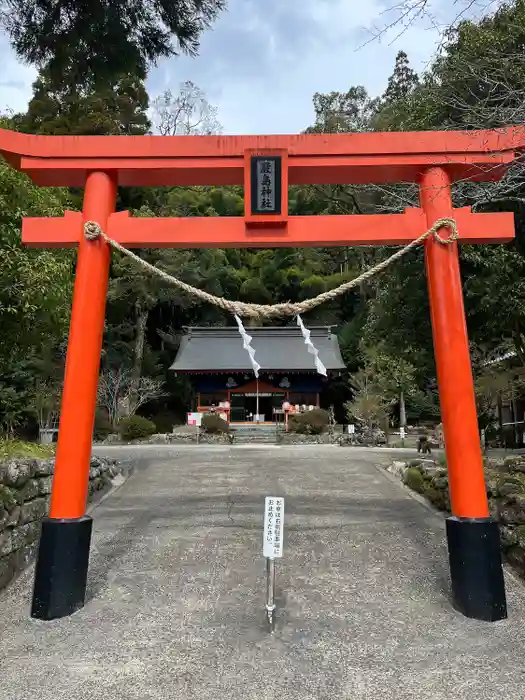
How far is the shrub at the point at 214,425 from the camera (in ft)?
74.3

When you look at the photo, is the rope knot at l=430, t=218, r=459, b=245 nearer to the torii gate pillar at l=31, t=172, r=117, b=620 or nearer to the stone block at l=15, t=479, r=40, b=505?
the torii gate pillar at l=31, t=172, r=117, b=620

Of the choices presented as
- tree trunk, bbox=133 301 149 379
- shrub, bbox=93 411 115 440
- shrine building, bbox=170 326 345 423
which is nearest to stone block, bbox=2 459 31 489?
shrub, bbox=93 411 115 440

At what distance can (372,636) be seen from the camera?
351 cm

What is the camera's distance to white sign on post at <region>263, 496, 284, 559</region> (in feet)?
12.0

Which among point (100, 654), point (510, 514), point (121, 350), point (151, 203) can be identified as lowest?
point (100, 654)

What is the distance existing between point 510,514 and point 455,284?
6.84 feet

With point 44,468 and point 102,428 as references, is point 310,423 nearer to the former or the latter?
point 102,428

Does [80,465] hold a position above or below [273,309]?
below

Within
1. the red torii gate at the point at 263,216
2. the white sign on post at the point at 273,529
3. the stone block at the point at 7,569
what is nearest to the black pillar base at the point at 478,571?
the red torii gate at the point at 263,216

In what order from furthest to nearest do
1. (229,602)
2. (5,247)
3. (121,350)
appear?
(121,350) < (5,247) < (229,602)

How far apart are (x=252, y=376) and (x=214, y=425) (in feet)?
14.9

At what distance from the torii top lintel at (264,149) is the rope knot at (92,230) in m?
0.52

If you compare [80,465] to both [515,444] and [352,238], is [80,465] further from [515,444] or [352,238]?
[515,444]

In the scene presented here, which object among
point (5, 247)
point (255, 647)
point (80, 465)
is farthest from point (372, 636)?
point (5, 247)
